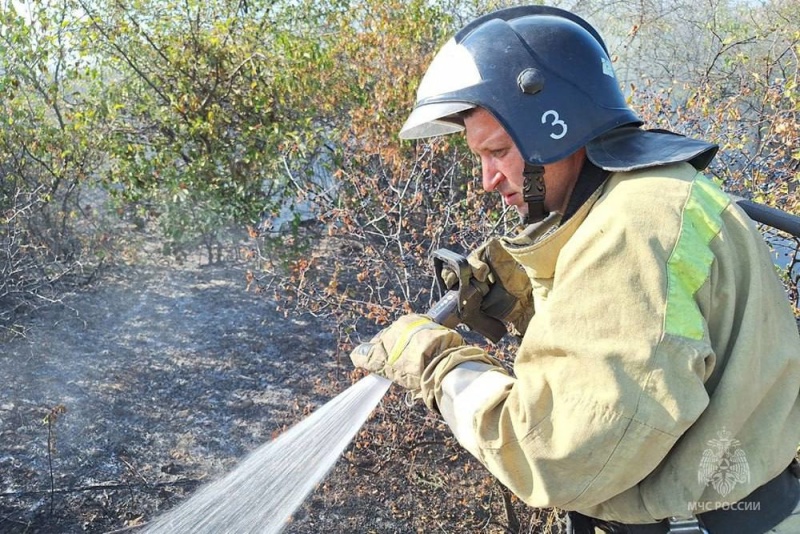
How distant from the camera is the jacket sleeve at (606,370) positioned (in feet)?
4.43

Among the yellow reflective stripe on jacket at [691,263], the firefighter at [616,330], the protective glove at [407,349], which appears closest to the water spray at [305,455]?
the protective glove at [407,349]

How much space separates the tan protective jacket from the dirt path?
2.62 meters

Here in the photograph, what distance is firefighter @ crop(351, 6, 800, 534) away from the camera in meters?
1.37

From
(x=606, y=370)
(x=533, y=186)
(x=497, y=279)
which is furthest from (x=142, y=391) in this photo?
(x=606, y=370)

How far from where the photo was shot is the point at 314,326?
531cm

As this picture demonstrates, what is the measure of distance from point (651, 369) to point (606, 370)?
8cm

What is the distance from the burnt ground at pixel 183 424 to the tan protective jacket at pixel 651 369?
6.39 ft

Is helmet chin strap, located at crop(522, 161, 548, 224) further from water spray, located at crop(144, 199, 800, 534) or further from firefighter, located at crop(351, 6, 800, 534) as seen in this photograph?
water spray, located at crop(144, 199, 800, 534)

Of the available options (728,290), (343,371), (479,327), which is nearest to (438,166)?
(343,371)

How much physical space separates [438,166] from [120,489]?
270cm

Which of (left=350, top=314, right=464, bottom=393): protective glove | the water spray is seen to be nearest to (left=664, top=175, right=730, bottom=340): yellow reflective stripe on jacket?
the water spray

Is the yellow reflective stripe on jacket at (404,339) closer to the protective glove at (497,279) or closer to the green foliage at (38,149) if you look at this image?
the protective glove at (497,279)

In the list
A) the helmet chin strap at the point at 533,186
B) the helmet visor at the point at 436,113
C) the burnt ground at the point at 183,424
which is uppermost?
the helmet visor at the point at 436,113

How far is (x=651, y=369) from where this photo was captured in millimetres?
1342
